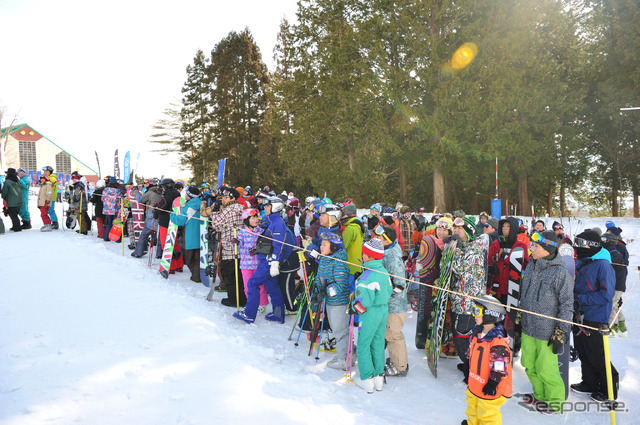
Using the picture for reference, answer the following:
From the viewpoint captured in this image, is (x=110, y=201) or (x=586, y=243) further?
(x=110, y=201)

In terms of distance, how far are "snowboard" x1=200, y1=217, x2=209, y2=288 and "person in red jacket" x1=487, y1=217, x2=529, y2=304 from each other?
542cm

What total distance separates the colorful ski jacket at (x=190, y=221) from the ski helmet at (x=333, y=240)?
375cm

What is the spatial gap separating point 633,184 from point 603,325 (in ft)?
82.7

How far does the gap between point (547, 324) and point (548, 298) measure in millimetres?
294

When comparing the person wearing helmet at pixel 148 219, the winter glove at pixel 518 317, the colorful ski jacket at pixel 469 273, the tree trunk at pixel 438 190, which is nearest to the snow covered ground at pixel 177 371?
the winter glove at pixel 518 317

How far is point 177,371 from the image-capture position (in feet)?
14.5

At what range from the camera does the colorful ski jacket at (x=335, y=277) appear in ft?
17.4

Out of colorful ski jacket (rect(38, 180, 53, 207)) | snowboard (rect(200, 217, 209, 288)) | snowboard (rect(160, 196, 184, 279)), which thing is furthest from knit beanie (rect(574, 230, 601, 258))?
colorful ski jacket (rect(38, 180, 53, 207))

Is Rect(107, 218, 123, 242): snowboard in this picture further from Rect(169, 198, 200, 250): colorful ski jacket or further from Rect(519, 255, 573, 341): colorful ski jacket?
Rect(519, 255, 573, 341): colorful ski jacket

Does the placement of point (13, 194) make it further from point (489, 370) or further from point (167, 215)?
point (489, 370)

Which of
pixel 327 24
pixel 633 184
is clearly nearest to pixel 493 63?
pixel 327 24

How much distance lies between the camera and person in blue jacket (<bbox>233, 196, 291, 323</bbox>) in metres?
6.38

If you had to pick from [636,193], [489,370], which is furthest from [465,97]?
[489,370]

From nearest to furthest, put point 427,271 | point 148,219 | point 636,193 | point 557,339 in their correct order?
point 557,339, point 427,271, point 148,219, point 636,193
